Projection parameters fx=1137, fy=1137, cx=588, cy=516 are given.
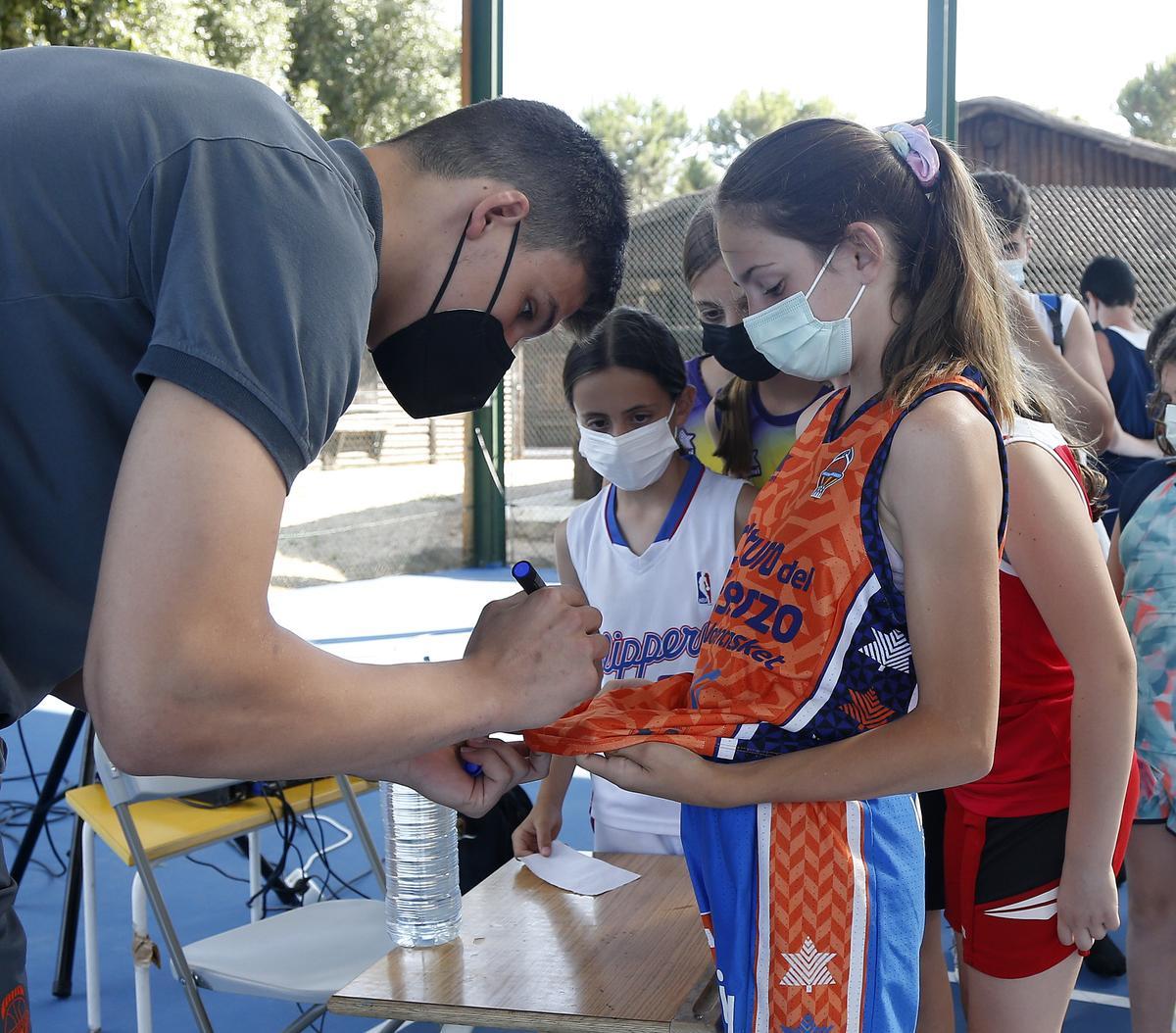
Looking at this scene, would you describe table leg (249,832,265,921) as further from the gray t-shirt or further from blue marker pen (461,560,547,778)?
the gray t-shirt

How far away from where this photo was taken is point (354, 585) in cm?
1034

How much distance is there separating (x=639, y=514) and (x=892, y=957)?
1.43 meters

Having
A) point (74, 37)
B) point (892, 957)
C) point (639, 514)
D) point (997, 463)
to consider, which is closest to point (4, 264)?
point (997, 463)

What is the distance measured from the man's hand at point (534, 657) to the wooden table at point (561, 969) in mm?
609

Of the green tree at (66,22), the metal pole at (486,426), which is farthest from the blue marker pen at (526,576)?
the green tree at (66,22)

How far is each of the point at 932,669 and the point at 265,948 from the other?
1.80 m

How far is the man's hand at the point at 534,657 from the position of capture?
111 centimetres

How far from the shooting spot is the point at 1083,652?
1619 millimetres

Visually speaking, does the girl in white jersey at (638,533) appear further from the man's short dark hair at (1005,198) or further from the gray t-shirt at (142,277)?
the gray t-shirt at (142,277)

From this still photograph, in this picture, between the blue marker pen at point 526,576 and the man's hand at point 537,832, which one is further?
the man's hand at point 537,832

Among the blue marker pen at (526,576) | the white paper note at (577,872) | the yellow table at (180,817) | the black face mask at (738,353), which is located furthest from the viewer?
the yellow table at (180,817)

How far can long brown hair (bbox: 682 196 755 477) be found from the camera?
10.1 feet

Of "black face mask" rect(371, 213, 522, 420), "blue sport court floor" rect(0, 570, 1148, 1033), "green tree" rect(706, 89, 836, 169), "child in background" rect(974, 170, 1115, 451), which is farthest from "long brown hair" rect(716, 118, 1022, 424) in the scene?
"green tree" rect(706, 89, 836, 169)

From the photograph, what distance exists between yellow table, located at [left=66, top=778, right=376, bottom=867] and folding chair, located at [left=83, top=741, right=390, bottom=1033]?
96 mm
